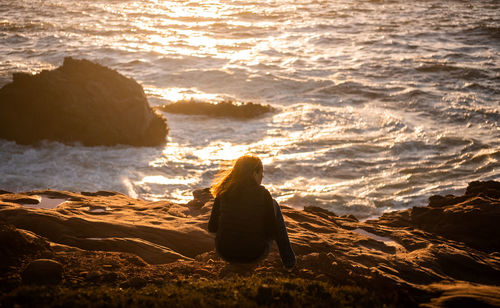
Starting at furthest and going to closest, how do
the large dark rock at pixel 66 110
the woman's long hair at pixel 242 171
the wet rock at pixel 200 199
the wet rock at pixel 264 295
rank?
1. the large dark rock at pixel 66 110
2. the wet rock at pixel 200 199
3. the woman's long hair at pixel 242 171
4. the wet rock at pixel 264 295

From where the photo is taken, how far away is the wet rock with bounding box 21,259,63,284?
17.8ft

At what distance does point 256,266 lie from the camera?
6.32 meters

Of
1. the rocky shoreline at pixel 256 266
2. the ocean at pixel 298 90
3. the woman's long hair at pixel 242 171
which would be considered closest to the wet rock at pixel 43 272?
the rocky shoreline at pixel 256 266

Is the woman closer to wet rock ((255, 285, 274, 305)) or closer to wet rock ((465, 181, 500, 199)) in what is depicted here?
wet rock ((255, 285, 274, 305))

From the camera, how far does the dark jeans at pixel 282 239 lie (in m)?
5.69

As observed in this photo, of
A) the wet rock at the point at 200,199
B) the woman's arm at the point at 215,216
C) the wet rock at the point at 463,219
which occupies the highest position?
the woman's arm at the point at 215,216

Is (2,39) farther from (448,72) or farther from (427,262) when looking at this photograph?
(427,262)

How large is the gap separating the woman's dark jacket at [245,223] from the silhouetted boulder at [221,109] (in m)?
15.6

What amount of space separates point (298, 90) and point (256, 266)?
63.3 feet

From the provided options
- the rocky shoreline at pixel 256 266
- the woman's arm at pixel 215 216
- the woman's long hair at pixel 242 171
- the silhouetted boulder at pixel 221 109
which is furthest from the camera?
the silhouetted boulder at pixel 221 109

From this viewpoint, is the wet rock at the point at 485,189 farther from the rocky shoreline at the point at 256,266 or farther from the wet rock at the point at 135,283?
the wet rock at the point at 135,283

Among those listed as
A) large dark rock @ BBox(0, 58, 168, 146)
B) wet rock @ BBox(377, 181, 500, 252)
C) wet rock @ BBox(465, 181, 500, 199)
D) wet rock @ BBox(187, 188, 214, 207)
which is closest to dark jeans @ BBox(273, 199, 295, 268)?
wet rock @ BBox(187, 188, 214, 207)

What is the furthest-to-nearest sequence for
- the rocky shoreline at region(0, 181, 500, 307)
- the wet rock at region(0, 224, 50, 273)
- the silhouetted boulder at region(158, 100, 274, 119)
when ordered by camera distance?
the silhouetted boulder at region(158, 100, 274, 119)
the wet rock at region(0, 224, 50, 273)
the rocky shoreline at region(0, 181, 500, 307)

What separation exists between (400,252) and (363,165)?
804cm
